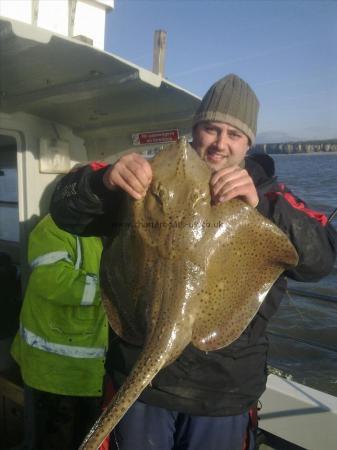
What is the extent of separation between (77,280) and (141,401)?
1681 millimetres

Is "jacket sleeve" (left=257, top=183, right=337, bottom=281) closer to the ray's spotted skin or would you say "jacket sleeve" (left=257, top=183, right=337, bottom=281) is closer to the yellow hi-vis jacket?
the ray's spotted skin

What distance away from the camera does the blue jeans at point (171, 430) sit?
231 centimetres

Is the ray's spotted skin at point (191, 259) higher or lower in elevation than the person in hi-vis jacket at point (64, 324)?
higher

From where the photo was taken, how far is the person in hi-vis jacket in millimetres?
3791

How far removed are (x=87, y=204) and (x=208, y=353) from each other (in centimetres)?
107

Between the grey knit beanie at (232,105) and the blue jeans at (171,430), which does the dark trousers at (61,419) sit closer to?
the blue jeans at (171,430)

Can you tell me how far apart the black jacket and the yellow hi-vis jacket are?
1539 millimetres

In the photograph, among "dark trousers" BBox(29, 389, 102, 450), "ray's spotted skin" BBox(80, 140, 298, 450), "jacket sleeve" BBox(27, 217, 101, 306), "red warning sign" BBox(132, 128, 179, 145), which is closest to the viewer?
"ray's spotted skin" BBox(80, 140, 298, 450)

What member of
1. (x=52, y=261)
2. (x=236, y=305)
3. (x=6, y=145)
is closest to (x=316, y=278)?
(x=236, y=305)

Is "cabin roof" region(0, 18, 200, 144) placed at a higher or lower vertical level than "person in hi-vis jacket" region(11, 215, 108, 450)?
higher

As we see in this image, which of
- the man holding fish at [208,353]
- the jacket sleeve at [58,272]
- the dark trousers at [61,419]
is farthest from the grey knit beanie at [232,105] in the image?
the dark trousers at [61,419]

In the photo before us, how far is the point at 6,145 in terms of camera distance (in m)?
5.46

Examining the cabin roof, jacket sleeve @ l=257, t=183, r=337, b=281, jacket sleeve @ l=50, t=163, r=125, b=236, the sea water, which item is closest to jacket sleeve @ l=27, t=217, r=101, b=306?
the cabin roof

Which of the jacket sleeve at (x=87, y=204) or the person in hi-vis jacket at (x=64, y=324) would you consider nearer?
the jacket sleeve at (x=87, y=204)
